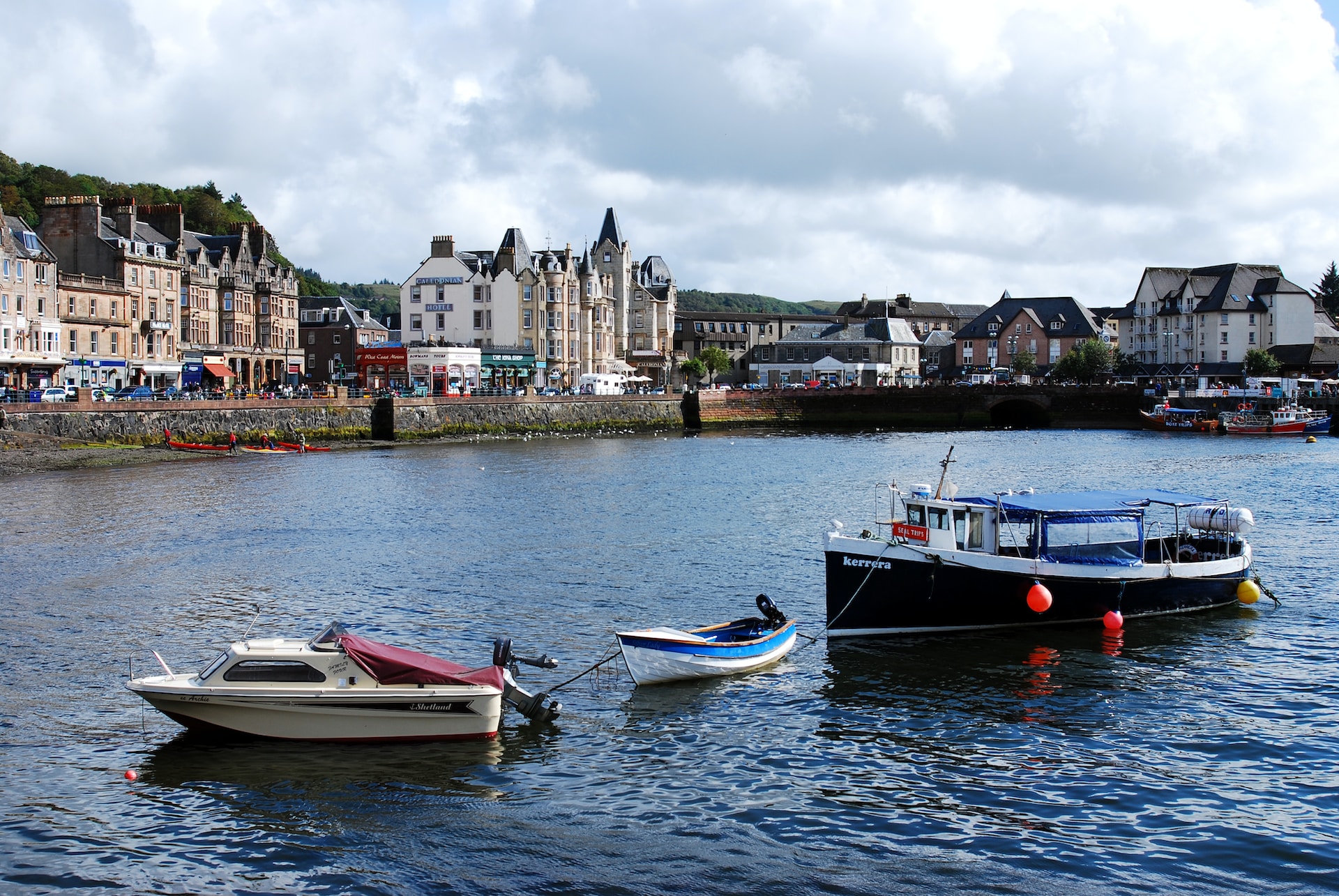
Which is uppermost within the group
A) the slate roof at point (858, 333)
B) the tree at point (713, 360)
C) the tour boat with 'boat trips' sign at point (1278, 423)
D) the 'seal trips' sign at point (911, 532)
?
the slate roof at point (858, 333)

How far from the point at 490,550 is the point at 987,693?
2144 centimetres

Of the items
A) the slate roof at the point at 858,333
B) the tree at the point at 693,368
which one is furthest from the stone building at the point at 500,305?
the slate roof at the point at 858,333

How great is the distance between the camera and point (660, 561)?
39.5m

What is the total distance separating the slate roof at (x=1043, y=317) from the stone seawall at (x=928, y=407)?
35452mm

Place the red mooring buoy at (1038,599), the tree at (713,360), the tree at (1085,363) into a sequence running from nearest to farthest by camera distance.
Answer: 1. the red mooring buoy at (1038,599)
2. the tree at (1085,363)
3. the tree at (713,360)

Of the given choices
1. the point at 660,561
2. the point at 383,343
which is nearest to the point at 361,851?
the point at 660,561

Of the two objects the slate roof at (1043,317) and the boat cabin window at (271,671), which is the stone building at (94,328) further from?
the slate roof at (1043,317)

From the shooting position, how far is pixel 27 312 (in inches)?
3226

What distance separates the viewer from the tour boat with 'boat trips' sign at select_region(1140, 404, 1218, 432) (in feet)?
384

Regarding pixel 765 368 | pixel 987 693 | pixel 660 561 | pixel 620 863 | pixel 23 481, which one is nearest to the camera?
pixel 620 863

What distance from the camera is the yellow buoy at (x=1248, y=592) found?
32.1m

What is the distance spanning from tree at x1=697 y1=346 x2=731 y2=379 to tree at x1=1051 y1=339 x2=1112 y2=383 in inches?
1707

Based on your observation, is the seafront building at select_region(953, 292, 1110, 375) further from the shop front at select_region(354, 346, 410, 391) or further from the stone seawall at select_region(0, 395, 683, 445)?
the shop front at select_region(354, 346, 410, 391)

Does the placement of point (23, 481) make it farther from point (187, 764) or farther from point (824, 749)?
point (824, 749)
